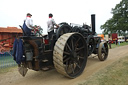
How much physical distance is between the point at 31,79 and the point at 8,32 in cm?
841

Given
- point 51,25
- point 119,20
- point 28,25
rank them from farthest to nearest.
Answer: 1. point 119,20
2. point 51,25
3. point 28,25

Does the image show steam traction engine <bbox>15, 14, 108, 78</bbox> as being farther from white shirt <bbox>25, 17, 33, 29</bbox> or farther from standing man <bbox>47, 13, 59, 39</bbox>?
white shirt <bbox>25, 17, 33, 29</bbox>

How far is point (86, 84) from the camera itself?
11.4 feet

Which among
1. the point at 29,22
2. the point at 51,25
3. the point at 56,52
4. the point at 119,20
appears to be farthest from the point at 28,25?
the point at 119,20

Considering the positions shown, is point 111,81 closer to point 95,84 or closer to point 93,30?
point 95,84

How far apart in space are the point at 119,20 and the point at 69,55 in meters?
30.0

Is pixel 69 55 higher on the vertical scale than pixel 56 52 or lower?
lower

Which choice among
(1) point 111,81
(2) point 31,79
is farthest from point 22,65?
(1) point 111,81

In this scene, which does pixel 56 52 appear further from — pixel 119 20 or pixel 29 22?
pixel 119 20

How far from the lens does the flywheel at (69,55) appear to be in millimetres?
3664

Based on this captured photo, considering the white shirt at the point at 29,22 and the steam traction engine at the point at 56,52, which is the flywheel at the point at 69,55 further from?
the white shirt at the point at 29,22

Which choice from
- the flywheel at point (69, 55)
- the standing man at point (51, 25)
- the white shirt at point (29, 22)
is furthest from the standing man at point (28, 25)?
the flywheel at point (69, 55)

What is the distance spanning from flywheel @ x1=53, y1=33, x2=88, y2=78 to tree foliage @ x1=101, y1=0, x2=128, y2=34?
28035 millimetres

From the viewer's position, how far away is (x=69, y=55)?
4266mm
